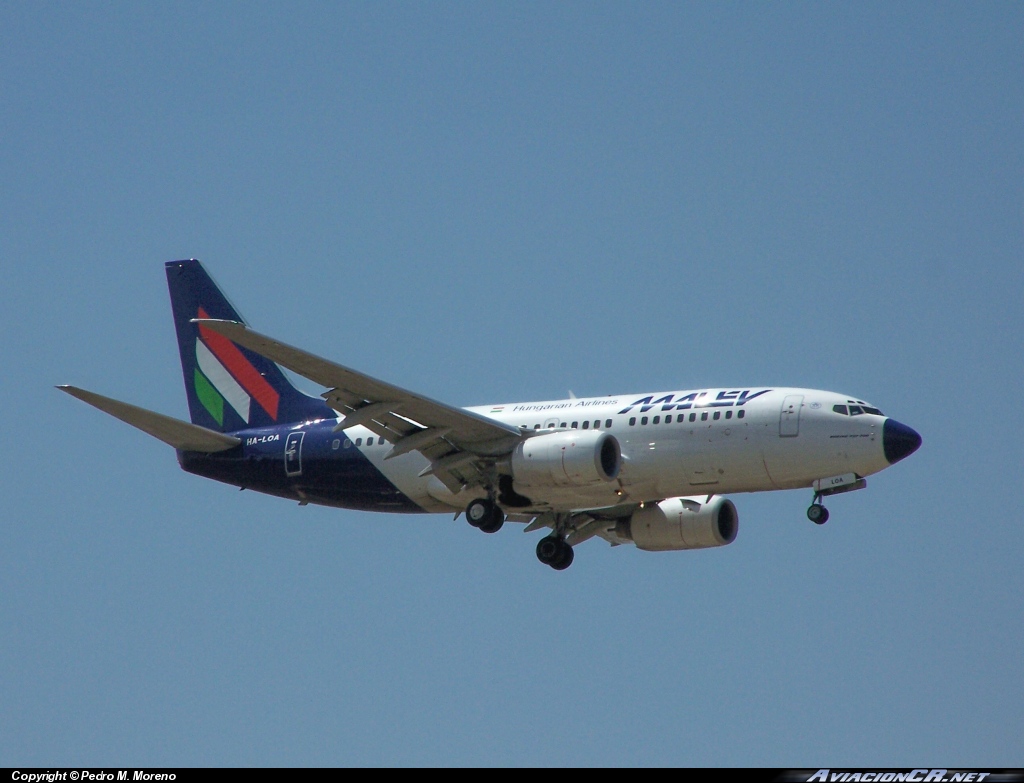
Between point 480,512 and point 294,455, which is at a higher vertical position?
point 294,455

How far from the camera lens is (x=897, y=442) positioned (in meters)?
38.6

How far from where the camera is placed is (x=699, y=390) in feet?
133

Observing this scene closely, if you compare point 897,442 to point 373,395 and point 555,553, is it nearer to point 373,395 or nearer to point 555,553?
point 555,553

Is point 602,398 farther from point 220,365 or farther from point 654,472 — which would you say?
point 220,365

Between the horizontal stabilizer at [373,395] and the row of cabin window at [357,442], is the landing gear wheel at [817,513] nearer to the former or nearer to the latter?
the horizontal stabilizer at [373,395]

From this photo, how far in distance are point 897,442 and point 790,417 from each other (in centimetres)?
255

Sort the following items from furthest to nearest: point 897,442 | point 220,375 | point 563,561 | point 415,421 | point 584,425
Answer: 1. point 220,375
2. point 563,561
3. point 584,425
4. point 415,421
5. point 897,442

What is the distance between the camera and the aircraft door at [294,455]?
141ft

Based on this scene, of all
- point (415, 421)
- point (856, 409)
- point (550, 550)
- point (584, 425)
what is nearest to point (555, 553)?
point (550, 550)

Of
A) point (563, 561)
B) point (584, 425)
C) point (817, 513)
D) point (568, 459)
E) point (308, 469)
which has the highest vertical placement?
point (308, 469)

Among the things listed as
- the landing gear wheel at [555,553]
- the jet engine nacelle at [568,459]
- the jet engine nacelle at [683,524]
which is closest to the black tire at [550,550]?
the landing gear wheel at [555,553]

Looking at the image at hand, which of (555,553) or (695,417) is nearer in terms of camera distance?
(695,417)

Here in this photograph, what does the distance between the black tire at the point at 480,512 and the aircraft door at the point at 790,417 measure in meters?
7.46

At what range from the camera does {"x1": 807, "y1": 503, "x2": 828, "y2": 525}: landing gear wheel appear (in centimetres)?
3891
